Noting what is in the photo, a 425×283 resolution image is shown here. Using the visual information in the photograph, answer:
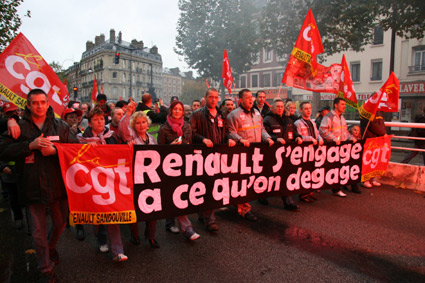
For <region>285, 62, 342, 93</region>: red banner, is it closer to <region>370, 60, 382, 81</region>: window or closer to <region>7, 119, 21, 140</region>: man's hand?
<region>7, 119, 21, 140</region>: man's hand

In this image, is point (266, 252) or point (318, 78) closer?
point (266, 252)

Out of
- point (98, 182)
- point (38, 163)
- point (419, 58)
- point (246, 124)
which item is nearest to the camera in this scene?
point (38, 163)

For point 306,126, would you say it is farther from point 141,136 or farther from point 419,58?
point 419,58

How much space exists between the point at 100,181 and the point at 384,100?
19.5 ft

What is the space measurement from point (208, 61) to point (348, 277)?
104ft

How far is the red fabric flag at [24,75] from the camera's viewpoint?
3.56 metres

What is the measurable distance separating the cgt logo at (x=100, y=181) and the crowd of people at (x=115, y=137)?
140 millimetres

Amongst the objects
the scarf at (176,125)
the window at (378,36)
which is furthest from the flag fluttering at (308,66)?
the window at (378,36)

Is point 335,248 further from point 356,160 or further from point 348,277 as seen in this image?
point 356,160

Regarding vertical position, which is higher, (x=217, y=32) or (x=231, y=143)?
(x=217, y=32)

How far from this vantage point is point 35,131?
121 inches

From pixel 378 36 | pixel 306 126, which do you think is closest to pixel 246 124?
pixel 306 126

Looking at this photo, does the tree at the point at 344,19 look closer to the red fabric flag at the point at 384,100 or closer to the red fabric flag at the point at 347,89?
the red fabric flag at the point at 384,100

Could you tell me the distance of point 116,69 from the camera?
80.9 m
